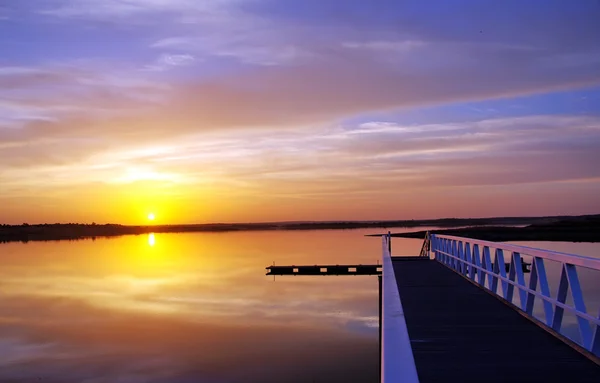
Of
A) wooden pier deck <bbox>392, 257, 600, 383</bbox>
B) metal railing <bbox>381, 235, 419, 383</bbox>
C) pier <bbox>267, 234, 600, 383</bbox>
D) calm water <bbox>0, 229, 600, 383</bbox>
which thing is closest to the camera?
metal railing <bbox>381, 235, 419, 383</bbox>

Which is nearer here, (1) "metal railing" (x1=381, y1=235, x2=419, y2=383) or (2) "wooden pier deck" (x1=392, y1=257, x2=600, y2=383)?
(1) "metal railing" (x1=381, y1=235, x2=419, y2=383)

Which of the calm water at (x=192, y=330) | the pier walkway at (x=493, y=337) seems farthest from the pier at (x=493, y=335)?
the calm water at (x=192, y=330)

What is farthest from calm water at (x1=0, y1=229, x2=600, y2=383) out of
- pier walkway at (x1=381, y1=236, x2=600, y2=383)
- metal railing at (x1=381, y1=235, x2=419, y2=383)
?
metal railing at (x1=381, y1=235, x2=419, y2=383)

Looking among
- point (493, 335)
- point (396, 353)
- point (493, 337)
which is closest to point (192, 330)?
point (493, 335)

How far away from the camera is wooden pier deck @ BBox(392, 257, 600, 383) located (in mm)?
5848

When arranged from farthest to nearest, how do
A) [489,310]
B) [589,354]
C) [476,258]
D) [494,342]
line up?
[476,258], [489,310], [494,342], [589,354]

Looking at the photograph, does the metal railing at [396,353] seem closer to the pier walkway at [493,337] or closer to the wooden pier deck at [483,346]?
the pier walkway at [493,337]

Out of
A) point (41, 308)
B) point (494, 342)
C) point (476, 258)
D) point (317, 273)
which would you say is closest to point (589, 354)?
point (494, 342)

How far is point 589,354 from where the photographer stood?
21.0 ft

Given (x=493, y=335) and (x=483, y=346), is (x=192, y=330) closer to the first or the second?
(x=493, y=335)

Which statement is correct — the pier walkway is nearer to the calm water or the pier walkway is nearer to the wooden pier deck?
the wooden pier deck

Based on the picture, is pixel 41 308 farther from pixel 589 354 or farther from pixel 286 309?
pixel 589 354

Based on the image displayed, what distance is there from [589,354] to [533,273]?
85.5 inches

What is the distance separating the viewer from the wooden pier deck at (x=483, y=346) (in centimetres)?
585
